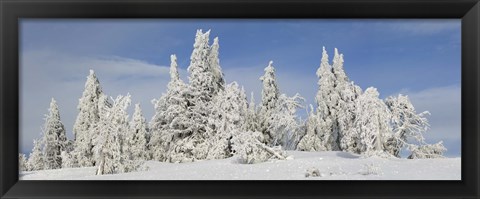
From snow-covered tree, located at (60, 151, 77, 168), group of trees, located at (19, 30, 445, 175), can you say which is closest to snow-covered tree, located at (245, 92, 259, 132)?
group of trees, located at (19, 30, 445, 175)

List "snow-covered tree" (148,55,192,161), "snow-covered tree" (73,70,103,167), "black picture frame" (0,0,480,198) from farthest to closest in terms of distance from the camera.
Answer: "snow-covered tree" (148,55,192,161) < "snow-covered tree" (73,70,103,167) < "black picture frame" (0,0,480,198)

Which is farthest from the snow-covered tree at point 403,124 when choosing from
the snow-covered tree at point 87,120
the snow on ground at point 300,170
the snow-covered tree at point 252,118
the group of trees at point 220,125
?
the snow-covered tree at point 87,120

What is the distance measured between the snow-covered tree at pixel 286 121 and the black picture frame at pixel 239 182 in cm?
33

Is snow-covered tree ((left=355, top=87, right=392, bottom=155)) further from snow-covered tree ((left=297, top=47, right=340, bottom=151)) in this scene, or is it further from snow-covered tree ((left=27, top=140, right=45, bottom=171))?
snow-covered tree ((left=27, top=140, right=45, bottom=171))

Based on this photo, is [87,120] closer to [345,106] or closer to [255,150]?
[255,150]

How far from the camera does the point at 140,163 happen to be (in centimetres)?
327

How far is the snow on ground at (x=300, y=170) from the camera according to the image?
315cm

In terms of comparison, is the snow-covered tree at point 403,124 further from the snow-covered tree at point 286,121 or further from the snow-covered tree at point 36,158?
the snow-covered tree at point 36,158

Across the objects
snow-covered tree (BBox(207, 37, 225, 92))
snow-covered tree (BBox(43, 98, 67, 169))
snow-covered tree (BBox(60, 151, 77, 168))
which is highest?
snow-covered tree (BBox(207, 37, 225, 92))

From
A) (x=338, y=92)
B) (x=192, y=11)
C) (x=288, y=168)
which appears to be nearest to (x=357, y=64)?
(x=338, y=92)

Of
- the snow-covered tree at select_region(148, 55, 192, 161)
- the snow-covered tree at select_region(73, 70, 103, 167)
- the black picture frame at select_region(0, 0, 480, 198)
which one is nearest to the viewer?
the black picture frame at select_region(0, 0, 480, 198)

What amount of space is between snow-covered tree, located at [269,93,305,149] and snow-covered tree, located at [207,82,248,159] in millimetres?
196

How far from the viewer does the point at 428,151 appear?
10.8 feet

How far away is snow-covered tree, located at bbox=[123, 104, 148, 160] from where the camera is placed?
3297 millimetres
